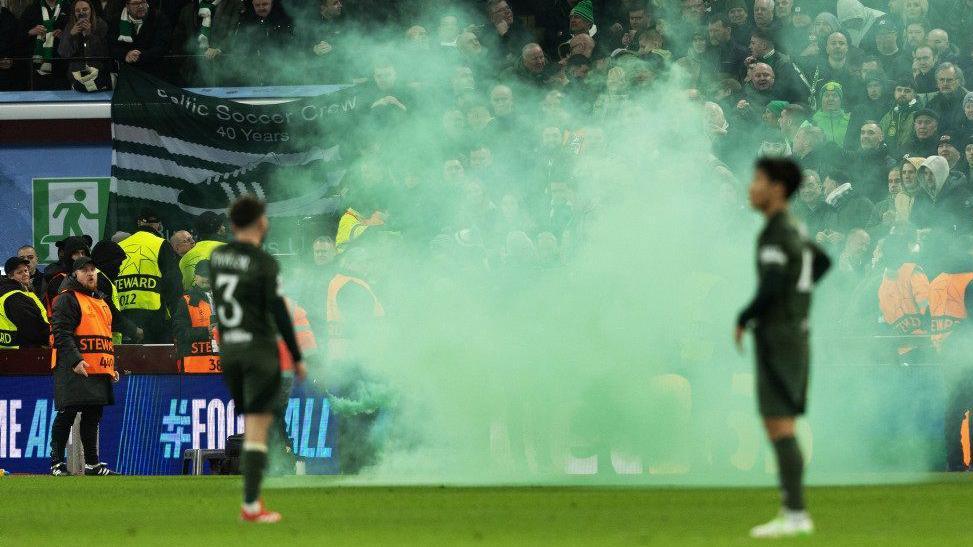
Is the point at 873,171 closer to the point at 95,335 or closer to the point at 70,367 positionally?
the point at 95,335

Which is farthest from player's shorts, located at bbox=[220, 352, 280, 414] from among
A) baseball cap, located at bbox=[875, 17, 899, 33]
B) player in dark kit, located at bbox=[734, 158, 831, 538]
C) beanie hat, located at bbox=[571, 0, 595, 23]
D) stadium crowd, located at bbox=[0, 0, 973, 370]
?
baseball cap, located at bbox=[875, 17, 899, 33]

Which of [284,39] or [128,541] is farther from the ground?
[284,39]

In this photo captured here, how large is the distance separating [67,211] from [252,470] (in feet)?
47.2

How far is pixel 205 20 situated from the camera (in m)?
21.3

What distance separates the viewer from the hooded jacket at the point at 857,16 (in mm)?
18250

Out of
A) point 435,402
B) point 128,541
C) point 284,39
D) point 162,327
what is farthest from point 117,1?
point 128,541

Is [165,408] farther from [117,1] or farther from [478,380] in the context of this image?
[117,1]

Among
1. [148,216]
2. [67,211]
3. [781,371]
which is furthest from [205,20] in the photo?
[781,371]

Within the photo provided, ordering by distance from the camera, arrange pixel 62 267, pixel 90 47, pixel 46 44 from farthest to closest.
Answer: pixel 46 44 → pixel 90 47 → pixel 62 267

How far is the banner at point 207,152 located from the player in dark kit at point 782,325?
11.4 m

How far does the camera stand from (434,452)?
1475 cm

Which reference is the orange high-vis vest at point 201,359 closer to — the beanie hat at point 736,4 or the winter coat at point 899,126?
the beanie hat at point 736,4

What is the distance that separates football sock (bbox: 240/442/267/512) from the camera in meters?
8.98

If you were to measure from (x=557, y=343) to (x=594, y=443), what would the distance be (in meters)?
0.94
